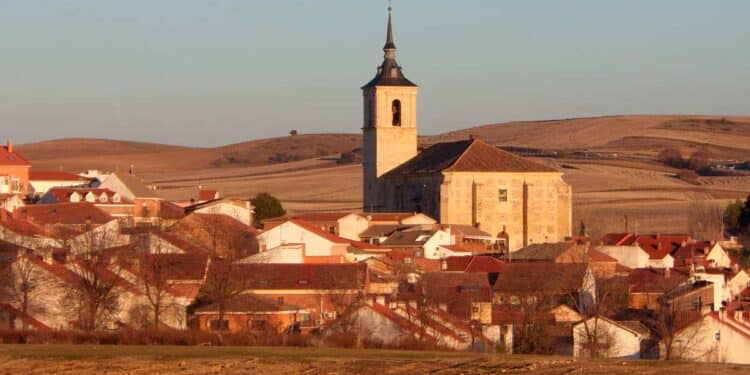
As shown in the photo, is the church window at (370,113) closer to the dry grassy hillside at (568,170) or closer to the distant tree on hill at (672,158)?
the dry grassy hillside at (568,170)

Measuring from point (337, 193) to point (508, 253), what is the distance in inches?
2371

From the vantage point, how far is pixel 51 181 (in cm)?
10350

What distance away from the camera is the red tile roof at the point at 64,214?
250 ft

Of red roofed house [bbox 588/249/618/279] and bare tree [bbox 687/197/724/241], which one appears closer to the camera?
red roofed house [bbox 588/249/618/279]

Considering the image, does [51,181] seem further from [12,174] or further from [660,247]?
[660,247]

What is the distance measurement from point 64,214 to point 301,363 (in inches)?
1760

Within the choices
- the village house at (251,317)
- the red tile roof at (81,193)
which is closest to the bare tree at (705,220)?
the red tile roof at (81,193)

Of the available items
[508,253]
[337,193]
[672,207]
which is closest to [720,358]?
[508,253]

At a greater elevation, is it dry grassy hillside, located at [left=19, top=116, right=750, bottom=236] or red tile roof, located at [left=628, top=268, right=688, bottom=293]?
dry grassy hillside, located at [left=19, top=116, right=750, bottom=236]

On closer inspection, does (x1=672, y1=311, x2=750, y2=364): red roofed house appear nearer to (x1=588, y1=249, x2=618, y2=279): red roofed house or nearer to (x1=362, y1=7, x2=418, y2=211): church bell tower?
(x1=588, y1=249, x2=618, y2=279): red roofed house

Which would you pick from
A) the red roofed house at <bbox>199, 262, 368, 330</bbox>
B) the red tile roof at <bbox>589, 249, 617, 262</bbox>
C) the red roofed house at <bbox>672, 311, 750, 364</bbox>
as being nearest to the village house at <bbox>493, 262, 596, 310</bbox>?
the red roofed house at <bbox>199, 262, 368, 330</bbox>

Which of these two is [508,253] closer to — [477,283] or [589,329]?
[477,283]

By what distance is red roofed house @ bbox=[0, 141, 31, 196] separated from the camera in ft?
315

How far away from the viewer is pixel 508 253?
80.9m
